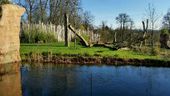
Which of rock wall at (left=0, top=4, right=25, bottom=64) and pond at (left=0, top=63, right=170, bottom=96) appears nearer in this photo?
pond at (left=0, top=63, right=170, bottom=96)

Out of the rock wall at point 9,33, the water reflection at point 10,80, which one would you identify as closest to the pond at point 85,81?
the water reflection at point 10,80

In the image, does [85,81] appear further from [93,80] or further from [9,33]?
[9,33]

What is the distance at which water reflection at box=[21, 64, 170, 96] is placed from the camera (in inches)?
500

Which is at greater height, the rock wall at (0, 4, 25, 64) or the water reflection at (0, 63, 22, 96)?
the rock wall at (0, 4, 25, 64)

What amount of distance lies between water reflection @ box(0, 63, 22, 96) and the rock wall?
0.77m

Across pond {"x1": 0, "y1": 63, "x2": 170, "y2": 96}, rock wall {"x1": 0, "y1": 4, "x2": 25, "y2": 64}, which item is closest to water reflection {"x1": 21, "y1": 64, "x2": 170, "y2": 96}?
pond {"x1": 0, "y1": 63, "x2": 170, "y2": 96}

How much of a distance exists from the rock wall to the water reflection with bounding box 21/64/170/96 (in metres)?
1.14

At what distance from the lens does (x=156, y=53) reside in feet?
77.2

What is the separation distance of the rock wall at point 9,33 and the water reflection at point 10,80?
770 millimetres

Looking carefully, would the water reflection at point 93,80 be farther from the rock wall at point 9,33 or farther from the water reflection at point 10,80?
the rock wall at point 9,33

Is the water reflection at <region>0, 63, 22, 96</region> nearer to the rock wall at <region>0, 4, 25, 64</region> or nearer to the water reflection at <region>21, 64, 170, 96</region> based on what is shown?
the water reflection at <region>21, 64, 170, 96</region>

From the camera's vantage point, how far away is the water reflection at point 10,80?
41.5ft

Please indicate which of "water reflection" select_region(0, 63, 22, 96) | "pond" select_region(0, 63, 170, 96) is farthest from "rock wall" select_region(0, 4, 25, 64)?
"pond" select_region(0, 63, 170, 96)

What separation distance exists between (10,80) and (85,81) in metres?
3.05
